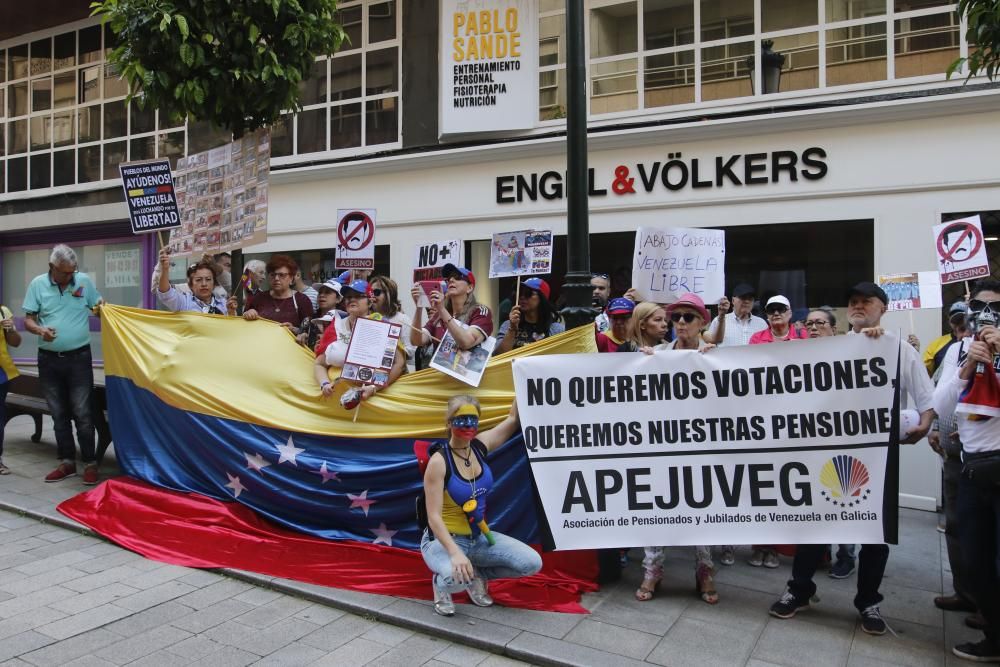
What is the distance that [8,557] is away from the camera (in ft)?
18.1

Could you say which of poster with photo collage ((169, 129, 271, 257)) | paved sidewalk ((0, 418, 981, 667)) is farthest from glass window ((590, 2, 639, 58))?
paved sidewalk ((0, 418, 981, 667))

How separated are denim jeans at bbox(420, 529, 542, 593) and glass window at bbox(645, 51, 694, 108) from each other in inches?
275

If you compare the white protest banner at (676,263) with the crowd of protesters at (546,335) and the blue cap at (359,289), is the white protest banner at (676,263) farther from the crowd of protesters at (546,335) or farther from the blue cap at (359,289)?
the blue cap at (359,289)

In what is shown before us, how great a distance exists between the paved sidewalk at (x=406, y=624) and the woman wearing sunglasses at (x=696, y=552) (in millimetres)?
89

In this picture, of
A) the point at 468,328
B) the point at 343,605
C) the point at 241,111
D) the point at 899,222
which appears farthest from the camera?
the point at 899,222

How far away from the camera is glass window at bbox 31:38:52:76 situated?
16.2 meters

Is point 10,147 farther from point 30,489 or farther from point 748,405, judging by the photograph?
point 748,405

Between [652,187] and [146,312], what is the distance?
606 cm

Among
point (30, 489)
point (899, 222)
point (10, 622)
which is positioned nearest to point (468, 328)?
point (10, 622)

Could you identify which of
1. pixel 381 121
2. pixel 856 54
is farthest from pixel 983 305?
pixel 381 121

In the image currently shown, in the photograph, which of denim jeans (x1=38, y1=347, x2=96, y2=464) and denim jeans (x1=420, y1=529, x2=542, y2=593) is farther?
denim jeans (x1=38, y1=347, x2=96, y2=464)

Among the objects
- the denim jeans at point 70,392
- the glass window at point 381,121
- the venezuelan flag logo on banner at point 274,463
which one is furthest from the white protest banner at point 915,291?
the glass window at point 381,121

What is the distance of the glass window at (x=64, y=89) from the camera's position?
15.8 meters

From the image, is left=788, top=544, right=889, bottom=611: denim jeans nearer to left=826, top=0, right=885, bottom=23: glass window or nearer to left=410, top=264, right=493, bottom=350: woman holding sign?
left=410, top=264, right=493, bottom=350: woman holding sign
